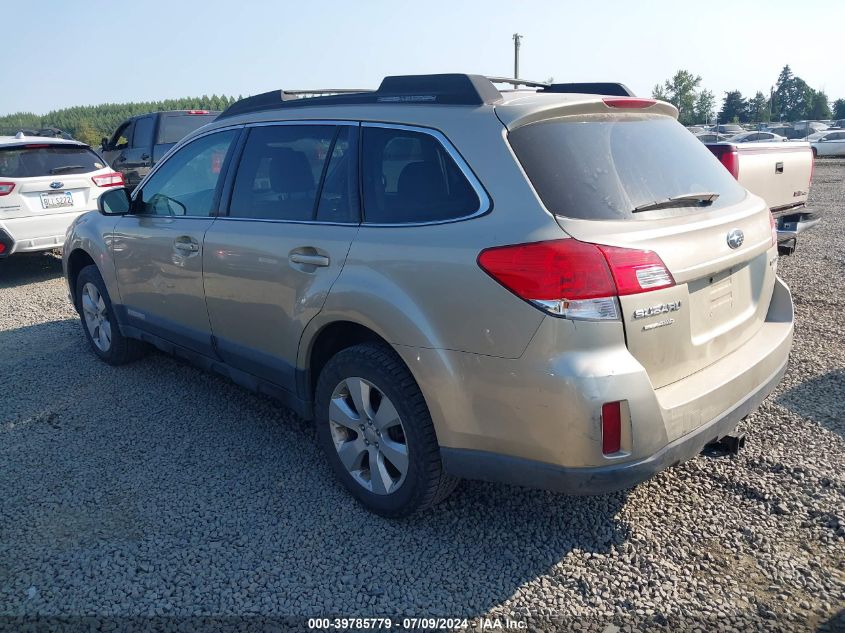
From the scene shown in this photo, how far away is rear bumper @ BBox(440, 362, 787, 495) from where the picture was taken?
248 cm

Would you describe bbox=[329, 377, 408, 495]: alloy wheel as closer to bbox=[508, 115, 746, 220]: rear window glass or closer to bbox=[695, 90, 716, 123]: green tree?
bbox=[508, 115, 746, 220]: rear window glass

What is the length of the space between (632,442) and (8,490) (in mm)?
3109

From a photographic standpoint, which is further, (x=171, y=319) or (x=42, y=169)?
(x=42, y=169)

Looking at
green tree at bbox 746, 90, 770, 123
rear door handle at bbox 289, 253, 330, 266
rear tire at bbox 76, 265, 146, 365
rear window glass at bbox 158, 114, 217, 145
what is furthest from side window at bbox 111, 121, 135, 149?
green tree at bbox 746, 90, 770, 123

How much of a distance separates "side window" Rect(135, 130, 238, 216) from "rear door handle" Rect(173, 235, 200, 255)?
16 cm

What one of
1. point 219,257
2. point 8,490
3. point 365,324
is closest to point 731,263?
point 365,324

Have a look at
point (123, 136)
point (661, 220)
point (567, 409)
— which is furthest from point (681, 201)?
point (123, 136)

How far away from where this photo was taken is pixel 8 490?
358cm

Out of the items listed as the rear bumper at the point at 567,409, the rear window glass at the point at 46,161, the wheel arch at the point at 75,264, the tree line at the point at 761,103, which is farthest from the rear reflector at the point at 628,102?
the tree line at the point at 761,103

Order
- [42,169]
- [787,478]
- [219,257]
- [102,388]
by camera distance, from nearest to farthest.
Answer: [787,478], [219,257], [102,388], [42,169]

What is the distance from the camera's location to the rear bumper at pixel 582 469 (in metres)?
2.48

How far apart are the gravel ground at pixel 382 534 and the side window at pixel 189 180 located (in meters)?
1.32

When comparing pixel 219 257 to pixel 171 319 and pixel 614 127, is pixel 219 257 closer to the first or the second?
pixel 171 319

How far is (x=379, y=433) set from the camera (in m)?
3.07
